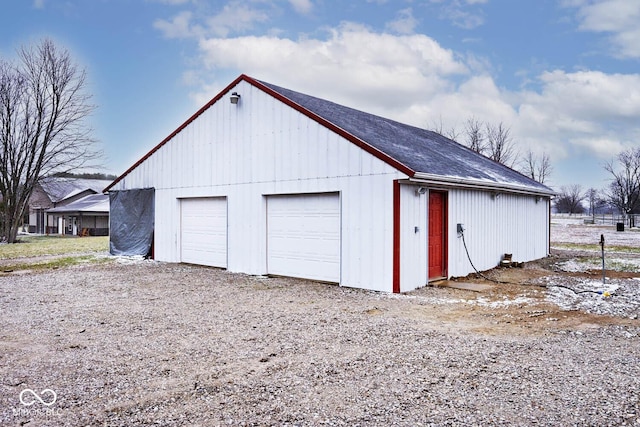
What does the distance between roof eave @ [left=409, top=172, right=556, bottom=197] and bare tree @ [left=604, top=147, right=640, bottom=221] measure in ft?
151

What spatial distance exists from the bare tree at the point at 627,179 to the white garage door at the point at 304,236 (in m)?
52.0

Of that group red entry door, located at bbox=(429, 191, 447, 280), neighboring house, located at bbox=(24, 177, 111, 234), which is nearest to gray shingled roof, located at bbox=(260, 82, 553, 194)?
red entry door, located at bbox=(429, 191, 447, 280)

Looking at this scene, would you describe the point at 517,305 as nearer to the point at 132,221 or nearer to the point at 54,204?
the point at 132,221

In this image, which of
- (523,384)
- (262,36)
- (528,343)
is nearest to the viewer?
(523,384)

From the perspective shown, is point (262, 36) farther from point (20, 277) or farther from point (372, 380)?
point (372, 380)

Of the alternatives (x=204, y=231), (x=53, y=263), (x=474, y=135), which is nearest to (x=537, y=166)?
(x=474, y=135)

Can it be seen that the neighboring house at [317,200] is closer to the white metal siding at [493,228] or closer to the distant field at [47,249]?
the white metal siding at [493,228]

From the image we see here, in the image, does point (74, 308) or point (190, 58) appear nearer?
point (74, 308)

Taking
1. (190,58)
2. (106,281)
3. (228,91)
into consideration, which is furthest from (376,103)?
(106,281)

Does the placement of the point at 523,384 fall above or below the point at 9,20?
below

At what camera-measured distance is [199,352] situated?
480 centimetres

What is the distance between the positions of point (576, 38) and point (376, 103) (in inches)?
592

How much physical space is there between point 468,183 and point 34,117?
1077 inches

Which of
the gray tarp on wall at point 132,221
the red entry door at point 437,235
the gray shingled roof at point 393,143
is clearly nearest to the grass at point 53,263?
the gray tarp on wall at point 132,221
